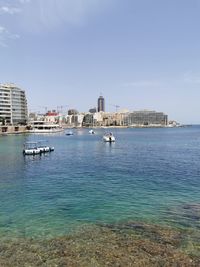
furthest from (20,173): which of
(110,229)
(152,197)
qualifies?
(110,229)

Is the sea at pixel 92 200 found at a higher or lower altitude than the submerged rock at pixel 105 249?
lower

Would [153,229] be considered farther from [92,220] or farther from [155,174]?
[155,174]

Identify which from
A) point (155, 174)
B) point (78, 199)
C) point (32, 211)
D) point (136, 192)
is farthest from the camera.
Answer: point (155, 174)

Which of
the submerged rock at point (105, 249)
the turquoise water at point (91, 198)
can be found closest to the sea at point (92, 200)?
the turquoise water at point (91, 198)

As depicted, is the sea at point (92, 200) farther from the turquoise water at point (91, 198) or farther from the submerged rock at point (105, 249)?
the submerged rock at point (105, 249)

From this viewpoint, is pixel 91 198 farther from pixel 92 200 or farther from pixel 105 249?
pixel 105 249

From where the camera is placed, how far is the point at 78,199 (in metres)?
39.0

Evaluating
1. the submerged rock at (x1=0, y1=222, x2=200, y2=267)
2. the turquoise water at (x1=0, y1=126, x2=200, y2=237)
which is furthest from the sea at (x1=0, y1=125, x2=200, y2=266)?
the submerged rock at (x1=0, y1=222, x2=200, y2=267)

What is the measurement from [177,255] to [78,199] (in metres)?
18.8

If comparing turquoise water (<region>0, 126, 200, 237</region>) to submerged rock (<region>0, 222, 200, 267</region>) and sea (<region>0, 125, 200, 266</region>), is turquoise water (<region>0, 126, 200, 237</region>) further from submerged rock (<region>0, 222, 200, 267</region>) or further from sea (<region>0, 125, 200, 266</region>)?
submerged rock (<region>0, 222, 200, 267</region>)

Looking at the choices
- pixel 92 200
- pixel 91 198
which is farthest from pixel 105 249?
pixel 91 198

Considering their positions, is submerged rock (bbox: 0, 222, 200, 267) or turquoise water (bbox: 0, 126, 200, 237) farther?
turquoise water (bbox: 0, 126, 200, 237)

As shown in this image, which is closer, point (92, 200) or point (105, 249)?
point (105, 249)

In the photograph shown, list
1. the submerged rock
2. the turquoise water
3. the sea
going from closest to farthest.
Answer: the submerged rock, the sea, the turquoise water
